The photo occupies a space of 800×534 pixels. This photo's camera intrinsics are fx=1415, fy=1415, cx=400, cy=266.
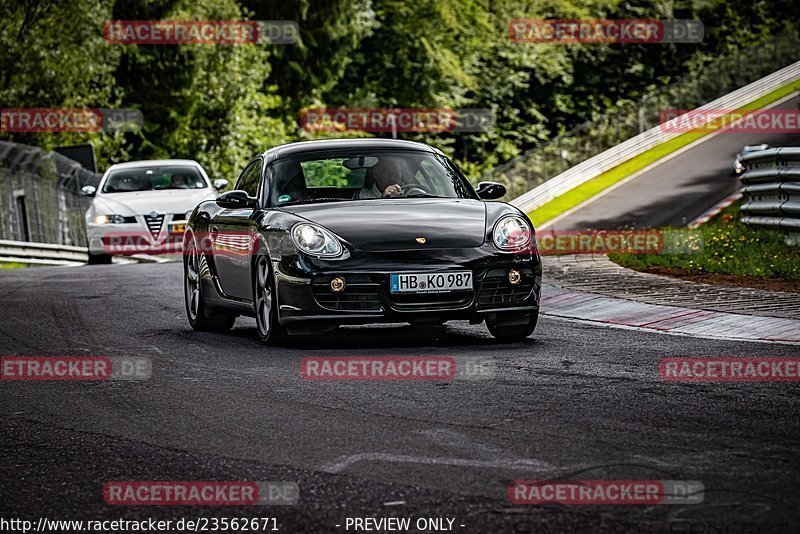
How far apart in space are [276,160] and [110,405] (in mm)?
3792

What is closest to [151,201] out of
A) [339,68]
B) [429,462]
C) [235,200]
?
[235,200]

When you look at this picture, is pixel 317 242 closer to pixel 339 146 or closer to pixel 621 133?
pixel 339 146

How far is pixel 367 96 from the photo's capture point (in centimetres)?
5759

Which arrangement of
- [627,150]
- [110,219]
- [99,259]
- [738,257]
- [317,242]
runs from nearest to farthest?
[317,242], [738,257], [110,219], [99,259], [627,150]

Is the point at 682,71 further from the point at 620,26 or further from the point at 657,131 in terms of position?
the point at 657,131

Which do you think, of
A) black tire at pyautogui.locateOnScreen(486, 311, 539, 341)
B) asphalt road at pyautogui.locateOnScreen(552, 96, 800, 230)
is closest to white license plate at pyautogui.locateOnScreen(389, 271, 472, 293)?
black tire at pyautogui.locateOnScreen(486, 311, 539, 341)

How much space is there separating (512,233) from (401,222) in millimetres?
774

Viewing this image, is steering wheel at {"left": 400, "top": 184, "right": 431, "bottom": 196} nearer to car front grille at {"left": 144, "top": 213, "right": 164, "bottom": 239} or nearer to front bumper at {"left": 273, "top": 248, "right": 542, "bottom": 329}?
front bumper at {"left": 273, "top": 248, "right": 542, "bottom": 329}

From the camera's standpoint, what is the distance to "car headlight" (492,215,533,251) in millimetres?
9695

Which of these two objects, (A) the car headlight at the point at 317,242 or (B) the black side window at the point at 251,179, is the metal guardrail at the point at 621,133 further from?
(A) the car headlight at the point at 317,242

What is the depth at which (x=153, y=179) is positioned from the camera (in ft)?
77.0

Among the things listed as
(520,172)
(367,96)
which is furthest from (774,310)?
(367,96)

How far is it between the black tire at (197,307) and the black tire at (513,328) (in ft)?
Answer: 8.42

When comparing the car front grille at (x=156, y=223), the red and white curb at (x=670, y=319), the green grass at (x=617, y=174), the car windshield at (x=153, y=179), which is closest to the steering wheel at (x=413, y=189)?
the red and white curb at (x=670, y=319)
